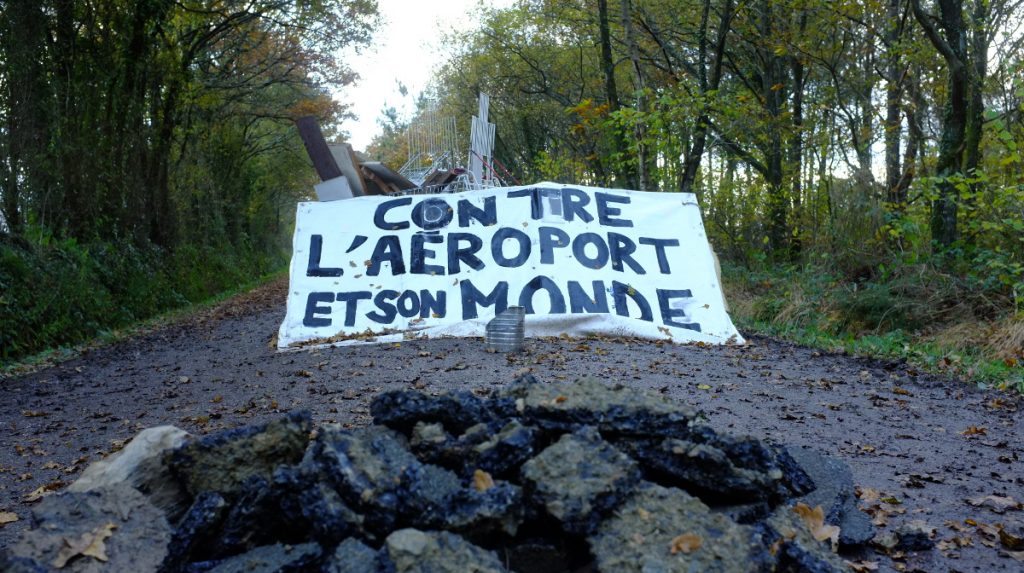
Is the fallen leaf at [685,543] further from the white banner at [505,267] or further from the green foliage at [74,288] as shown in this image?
the green foliage at [74,288]

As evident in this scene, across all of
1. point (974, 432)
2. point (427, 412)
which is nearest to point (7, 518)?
point (427, 412)

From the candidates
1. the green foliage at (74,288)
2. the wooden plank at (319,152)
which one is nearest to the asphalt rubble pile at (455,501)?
the green foliage at (74,288)

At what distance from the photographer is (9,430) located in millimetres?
6000

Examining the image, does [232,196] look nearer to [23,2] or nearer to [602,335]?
[23,2]

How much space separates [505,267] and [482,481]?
670cm

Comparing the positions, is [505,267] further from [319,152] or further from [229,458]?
[229,458]

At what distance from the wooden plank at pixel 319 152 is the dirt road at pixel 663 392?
4853mm

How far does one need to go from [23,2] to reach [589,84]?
67.4 feet

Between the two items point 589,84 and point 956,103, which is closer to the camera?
point 956,103

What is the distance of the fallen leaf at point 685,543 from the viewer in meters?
2.82

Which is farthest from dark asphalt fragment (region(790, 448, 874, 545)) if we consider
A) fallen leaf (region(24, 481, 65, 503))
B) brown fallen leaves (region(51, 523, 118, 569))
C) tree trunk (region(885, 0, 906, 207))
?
tree trunk (region(885, 0, 906, 207))

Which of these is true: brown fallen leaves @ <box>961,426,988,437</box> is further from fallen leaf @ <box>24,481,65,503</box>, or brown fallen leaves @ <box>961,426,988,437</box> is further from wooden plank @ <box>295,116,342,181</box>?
wooden plank @ <box>295,116,342,181</box>

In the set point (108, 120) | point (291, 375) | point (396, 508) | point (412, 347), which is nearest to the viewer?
point (396, 508)

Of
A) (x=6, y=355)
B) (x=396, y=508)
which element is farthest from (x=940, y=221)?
(x=6, y=355)
